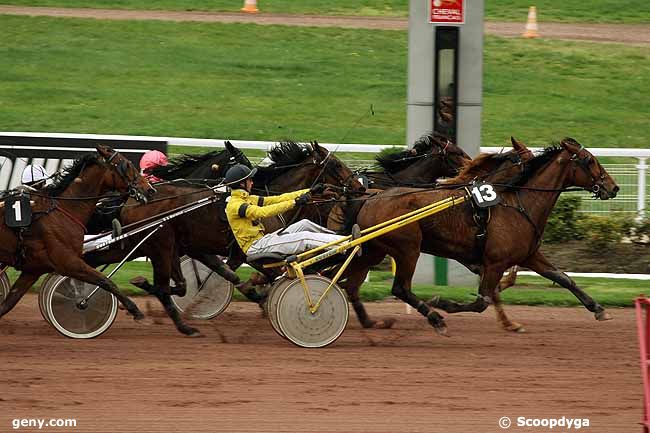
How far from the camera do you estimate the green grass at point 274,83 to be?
21.5 m

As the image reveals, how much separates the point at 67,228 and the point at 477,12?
211 inches

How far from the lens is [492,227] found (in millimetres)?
10797

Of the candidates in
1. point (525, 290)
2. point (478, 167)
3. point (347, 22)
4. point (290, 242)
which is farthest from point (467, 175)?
point (347, 22)

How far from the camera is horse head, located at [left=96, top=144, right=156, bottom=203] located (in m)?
10.6

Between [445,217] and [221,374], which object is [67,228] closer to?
[221,374]

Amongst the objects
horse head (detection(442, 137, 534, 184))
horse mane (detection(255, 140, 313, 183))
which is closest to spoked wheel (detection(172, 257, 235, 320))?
horse mane (detection(255, 140, 313, 183))

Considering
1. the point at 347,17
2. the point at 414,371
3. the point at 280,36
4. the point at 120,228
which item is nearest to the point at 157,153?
the point at 120,228

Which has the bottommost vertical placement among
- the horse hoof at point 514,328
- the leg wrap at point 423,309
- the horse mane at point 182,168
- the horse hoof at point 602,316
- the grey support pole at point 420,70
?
the horse hoof at point 514,328

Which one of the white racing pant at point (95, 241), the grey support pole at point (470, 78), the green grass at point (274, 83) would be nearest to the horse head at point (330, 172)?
the white racing pant at point (95, 241)

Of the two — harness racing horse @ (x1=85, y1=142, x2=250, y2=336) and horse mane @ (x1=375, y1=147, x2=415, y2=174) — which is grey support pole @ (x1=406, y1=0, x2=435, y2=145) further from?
harness racing horse @ (x1=85, y1=142, x2=250, y2=336)

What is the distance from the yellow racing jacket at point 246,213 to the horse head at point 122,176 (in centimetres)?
74

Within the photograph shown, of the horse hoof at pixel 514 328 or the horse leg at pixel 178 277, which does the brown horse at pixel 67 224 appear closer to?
the horse leg at pixel 178 277

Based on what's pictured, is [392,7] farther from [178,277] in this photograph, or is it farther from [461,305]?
[461,305]

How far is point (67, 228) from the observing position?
10.4 m
